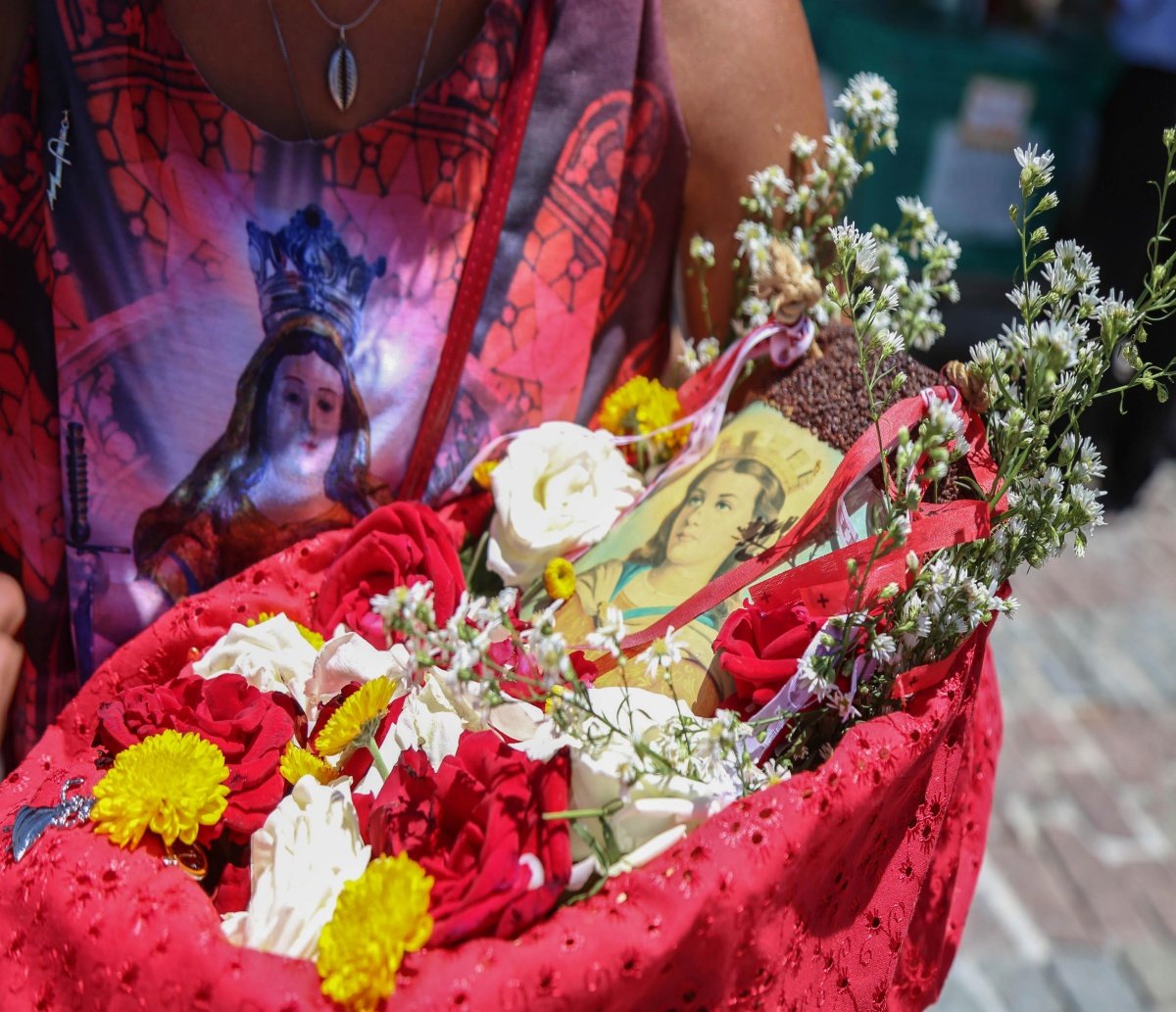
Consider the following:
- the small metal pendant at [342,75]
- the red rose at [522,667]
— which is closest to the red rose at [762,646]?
the red rose at [522,667]

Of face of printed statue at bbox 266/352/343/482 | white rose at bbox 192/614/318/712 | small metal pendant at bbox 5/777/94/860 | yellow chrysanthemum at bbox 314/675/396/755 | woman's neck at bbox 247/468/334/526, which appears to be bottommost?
yellow chrysanthemum at bbox 314/675/396/755

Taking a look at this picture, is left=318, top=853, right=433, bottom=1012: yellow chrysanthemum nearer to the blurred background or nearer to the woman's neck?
the woman's neck

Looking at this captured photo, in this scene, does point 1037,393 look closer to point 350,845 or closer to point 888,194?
point 350,845

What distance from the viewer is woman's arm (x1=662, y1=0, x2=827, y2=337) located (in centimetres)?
135

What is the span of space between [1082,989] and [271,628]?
2.23 m

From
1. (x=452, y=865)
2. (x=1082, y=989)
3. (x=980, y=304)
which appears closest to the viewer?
(x=452, y=865)

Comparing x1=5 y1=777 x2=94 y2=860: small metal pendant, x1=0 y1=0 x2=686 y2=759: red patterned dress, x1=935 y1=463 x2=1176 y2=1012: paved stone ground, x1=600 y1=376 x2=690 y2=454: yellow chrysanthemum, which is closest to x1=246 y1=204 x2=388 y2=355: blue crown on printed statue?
x1=0 y1=0 x2=686 y2=759: red patterned dress

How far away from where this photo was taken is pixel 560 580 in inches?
47.9

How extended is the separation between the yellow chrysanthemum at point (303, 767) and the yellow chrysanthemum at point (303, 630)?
0.16m

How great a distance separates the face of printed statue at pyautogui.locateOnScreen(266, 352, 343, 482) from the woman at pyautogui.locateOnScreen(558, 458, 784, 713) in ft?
1.13

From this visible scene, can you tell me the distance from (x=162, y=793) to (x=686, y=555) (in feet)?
1.80

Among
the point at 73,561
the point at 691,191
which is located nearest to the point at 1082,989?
the point at 691,191

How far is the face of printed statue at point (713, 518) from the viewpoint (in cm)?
119

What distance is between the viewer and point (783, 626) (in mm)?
1035
